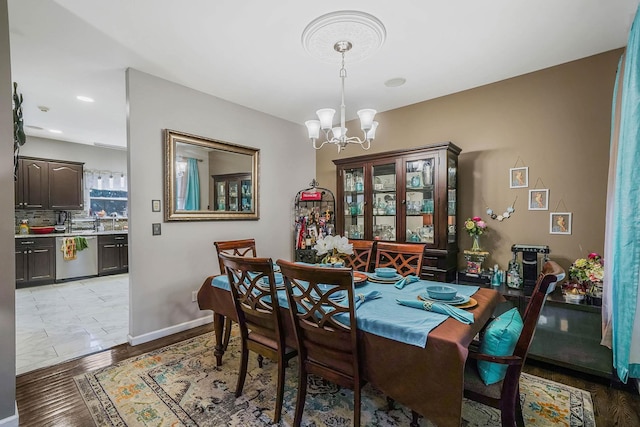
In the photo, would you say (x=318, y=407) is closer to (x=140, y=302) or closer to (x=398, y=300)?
(x=398, y=300)

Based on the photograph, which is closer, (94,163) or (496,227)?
(496,227)

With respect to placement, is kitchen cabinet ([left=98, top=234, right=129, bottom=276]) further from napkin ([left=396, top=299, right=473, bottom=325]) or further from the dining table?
napkin ([left=396, top=299, right=473, bottom=325])

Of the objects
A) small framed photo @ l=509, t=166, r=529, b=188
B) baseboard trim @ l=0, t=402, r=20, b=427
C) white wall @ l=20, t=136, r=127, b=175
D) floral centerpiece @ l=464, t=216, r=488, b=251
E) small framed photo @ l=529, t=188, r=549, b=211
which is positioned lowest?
baseboard trim @ l=0, t=402, r=20, b=427

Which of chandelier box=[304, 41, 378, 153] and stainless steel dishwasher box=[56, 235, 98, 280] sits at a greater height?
chandelier box=[304, 41, 378, 153]

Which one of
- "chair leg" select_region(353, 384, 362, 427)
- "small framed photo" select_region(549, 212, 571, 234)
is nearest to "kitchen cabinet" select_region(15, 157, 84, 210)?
"chair leg" select_region(353, 384, 362, 427)

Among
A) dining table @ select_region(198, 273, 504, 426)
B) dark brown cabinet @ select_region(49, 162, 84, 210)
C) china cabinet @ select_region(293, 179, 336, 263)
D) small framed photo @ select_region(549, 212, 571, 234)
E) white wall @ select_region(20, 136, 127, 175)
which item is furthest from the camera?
dark brown cabinet @ select_region(49, 162, 84, 210)

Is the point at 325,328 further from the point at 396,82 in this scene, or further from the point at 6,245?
the point at 396,82

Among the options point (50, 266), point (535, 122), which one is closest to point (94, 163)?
point (50, 266)

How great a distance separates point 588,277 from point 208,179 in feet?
12.3

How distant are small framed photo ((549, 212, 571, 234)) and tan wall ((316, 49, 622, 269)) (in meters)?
0.04

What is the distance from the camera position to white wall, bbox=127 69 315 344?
9.38ft

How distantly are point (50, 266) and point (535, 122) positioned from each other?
750 centimetres

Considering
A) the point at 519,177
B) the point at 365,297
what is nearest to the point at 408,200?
the point at 519,177

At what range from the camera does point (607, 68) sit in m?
2.56
